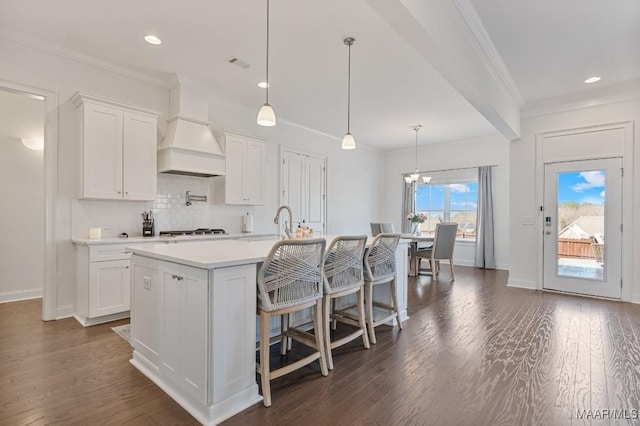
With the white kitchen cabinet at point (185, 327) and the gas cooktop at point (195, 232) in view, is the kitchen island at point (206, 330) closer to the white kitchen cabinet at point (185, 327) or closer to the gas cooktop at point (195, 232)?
the white kitchen cabinet at point (185, 327)

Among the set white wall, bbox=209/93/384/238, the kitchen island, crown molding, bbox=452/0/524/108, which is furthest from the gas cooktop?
crown molding, bbox=452/0/524/108

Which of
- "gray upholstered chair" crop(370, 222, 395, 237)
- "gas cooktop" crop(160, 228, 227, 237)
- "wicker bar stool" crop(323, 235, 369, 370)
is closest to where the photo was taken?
"wicker bar stool" crop(323, 235, 369, 370)

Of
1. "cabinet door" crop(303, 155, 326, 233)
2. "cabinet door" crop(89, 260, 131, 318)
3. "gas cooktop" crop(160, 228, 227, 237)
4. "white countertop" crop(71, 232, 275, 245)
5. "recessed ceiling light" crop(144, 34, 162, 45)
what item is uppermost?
"recessed ceiling light" crop(144, 34, 162, 45)

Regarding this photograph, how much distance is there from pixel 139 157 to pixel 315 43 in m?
2.41

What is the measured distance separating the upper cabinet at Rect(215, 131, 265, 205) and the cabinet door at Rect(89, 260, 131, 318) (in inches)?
66.9

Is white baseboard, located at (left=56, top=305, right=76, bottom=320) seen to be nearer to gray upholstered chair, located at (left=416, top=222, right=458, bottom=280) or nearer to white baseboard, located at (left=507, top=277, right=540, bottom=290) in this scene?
gray upholstered chair, located at (left=416, top=222, right=458, bottom=280)

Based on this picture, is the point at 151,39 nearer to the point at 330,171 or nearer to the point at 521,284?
the point at 330,171

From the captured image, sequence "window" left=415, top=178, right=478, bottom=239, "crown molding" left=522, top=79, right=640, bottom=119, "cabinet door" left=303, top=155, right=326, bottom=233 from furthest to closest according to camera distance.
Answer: "window" left=415, top=178, right=478, bottom=239 < "cabinet door" left=303, top=155, right=326, bottom=233 < "crown molding" left=522, top=79, right=640, bottom=119

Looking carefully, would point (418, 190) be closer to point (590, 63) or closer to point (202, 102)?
point (590, 63)

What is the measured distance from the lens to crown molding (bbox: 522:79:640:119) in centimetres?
438

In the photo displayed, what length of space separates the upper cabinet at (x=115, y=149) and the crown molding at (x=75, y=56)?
51cm

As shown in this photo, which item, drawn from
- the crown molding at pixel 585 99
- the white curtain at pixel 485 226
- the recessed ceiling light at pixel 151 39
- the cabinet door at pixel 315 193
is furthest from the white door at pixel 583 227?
the recessed ceiling light at pixel 151 39

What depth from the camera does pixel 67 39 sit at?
334cm

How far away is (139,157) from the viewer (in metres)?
3.89
